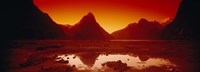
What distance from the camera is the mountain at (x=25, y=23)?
85000 millimetres

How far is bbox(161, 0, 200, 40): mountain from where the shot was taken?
81.6 m

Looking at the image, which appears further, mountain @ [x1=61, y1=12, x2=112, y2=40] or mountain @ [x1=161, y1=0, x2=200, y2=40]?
mountain @ [x1=61, y1=12, x2=112, y2=40]

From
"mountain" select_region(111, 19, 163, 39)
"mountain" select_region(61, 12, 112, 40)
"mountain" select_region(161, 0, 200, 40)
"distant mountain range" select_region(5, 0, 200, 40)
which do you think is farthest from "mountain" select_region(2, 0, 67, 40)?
"mountain" select_region(111, 19, 163, 39)

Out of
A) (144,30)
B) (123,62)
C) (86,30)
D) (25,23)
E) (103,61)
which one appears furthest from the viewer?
(144,30)

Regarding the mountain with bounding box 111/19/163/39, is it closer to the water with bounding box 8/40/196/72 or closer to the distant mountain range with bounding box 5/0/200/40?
the distant mountain range with bounding box 5/0/200/40

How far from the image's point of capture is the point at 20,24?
91750mm

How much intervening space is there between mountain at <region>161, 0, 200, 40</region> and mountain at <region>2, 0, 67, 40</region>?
69953mm

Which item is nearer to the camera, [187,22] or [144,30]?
[187,22]

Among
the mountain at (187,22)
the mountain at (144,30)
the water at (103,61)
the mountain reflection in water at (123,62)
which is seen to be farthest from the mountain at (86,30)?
the mountain reflection in water at (123,62)

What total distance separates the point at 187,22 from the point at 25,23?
79528 mm

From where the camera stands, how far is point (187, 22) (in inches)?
3575

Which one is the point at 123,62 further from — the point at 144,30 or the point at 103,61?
the point at 144,30

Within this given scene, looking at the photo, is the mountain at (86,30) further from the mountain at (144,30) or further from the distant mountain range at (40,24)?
the mountain at (144,30)

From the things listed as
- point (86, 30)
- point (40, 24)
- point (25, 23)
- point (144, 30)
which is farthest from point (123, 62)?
point (144, 30)
